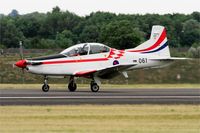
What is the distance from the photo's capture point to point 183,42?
90250mm

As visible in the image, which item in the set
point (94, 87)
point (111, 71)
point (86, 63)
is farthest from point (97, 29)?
point (94, 87)

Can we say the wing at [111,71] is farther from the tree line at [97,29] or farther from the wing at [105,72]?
the tree line at [97,29]

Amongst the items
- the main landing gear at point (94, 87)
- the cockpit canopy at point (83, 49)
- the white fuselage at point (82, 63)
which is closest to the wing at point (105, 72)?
the white fuselage at point (82, 63)

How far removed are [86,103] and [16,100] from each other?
2.76 m

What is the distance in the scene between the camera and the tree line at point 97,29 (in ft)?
249

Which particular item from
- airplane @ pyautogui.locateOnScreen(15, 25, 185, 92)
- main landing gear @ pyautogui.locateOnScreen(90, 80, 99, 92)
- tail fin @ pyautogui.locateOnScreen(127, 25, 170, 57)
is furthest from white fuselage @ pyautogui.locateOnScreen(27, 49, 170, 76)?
tail fin @ pyautogui.locateOnScreen(127, 25, 170, 57)

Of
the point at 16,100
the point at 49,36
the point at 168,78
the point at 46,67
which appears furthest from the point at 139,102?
the point at 49,36

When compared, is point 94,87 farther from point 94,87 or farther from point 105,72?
point 105,72
